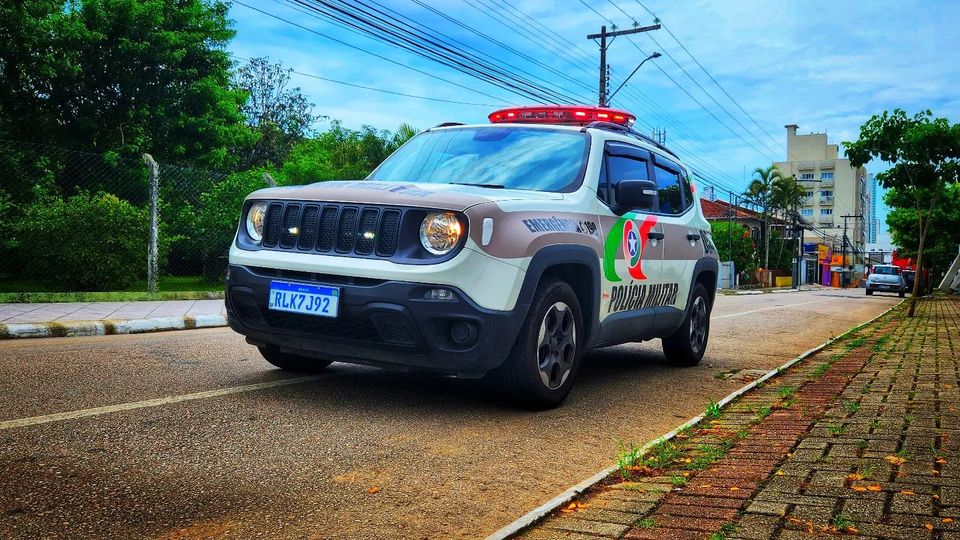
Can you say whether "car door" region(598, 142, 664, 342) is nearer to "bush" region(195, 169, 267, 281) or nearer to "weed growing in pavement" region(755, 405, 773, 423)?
"weed growing in pavement" region(755, 405, 773, 423)

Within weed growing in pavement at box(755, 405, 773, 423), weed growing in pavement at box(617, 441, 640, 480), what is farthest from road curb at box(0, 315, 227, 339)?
weed growing in pavement at box(755, 405, 773, 423)

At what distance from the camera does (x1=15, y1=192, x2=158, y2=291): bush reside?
14.0 m

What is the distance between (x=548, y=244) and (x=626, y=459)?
1.53 metres

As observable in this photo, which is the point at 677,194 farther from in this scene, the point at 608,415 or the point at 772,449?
the point at 772,449

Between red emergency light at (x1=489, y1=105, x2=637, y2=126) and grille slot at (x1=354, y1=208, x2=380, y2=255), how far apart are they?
9.54 feet

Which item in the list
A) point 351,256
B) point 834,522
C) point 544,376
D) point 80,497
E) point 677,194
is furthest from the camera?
point 677,194

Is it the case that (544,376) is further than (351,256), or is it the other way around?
(544,376)

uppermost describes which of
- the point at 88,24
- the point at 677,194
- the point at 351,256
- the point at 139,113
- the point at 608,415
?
the point at 88,24

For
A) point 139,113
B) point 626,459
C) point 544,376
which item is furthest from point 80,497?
point 139,113

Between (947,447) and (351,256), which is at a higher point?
(351,256)

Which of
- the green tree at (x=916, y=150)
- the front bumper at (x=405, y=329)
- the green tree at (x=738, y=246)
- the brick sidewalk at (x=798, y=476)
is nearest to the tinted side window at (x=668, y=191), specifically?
the brick sidewalk at (x=798, y=476)

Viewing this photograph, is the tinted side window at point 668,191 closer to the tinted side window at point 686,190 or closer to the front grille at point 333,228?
the tinted side window at point 686,190

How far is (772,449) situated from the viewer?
13.5 ft

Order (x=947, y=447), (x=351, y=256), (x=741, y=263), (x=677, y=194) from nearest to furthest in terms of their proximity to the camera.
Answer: (x=947, y=447), (x=351, y=256), (x=677, y=194), (x=741, y=263)
